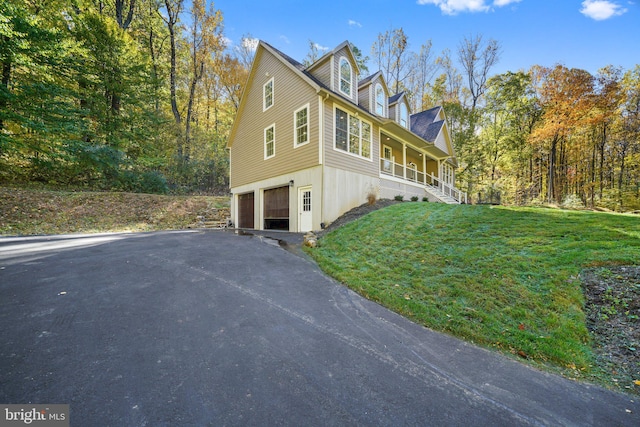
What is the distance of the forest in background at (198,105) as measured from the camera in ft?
42.4

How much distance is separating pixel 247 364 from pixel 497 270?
429cm

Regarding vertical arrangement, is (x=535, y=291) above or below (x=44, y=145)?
below

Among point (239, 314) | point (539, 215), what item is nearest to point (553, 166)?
point (539, 215)

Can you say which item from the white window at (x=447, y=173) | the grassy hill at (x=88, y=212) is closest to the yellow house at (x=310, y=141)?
the grassy hill at (x=88, y=212)

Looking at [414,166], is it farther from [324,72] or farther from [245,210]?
[245,210]

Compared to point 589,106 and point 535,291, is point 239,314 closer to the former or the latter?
point 535,291

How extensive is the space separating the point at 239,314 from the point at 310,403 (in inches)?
68.2

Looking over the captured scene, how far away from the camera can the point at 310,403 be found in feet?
6.42

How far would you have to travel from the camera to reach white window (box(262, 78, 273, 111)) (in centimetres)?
1234

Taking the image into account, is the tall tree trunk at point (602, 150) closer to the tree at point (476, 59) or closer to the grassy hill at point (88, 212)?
the tree at point (476, 59)

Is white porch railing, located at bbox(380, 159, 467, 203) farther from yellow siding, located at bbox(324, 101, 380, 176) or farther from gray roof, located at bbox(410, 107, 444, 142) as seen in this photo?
gray roof, located at bbox(410, 107, 444, 142)

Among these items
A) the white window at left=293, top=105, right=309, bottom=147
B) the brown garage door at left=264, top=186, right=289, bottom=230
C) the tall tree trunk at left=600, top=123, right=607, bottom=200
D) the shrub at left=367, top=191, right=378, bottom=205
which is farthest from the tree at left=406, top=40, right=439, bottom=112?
the brown garage door at left=264, top=186, right=289, bottom=230

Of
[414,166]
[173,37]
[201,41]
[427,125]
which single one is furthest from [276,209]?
[173,37]

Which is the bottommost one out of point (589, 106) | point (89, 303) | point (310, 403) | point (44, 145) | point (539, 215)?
point (310, 403)
